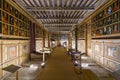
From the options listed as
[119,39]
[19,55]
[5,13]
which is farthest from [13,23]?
[119,39]

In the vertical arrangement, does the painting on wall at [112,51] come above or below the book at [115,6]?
below

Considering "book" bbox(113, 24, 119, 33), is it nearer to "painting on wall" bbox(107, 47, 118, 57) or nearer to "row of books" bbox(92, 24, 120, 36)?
"row of books" bbox(92, 24, 120, 36)

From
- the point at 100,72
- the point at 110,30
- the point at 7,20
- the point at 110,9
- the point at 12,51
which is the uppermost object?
the point at 110,9

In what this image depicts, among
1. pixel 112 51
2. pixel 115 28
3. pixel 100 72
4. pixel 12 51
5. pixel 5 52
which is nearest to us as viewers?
pixel 5 52

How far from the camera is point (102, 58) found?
8500 millimetres

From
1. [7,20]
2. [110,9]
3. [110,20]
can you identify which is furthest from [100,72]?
[7,20]

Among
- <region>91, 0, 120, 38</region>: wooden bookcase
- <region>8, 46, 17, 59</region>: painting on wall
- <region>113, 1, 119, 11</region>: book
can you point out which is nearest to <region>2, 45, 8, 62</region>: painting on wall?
<region>8, 46, 17, 59</region>: painting on wall

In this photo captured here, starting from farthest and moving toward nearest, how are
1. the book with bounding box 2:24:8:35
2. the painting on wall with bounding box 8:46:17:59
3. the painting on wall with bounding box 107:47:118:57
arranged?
1. the painting on wall with bounding box 8:46:17:59
2. the painting on wall with bounding box 107:47:118:57
3. the book with bounding box 2:24:8:35

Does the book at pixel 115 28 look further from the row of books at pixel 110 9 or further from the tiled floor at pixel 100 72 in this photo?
the tiled floor at pixel 100 72

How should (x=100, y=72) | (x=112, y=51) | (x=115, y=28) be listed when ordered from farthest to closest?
(x=100, y=72), (x=112, y=51), (x=115, y=28)

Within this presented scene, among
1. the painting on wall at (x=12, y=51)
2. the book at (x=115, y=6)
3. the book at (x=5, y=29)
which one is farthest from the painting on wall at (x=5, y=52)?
the book at (x=115, y=6)

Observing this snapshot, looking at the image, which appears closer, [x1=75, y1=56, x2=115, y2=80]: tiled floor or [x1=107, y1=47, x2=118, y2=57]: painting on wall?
[x1=75, y1=56, x2=115, y2=80]: tiled floor

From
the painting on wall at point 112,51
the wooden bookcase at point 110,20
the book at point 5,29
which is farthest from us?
the painting on wall at point 112,51

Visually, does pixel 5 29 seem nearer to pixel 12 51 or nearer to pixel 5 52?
pixel 5 52
